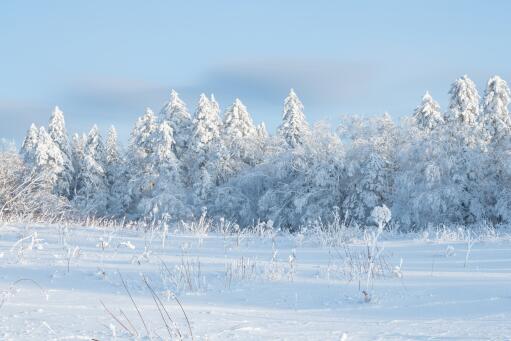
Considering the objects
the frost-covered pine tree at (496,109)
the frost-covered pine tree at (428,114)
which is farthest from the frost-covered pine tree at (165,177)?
the frost-covered pine tree at (496,109)

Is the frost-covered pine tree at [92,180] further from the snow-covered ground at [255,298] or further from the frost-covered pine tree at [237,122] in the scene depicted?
the snow-covered ground at [255,298]

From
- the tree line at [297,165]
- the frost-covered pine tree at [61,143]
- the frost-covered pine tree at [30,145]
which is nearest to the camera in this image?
the tree line at [297,165]

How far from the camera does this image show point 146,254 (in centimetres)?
644

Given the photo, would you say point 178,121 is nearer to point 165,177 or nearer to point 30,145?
point 165,177

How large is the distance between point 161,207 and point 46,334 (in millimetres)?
34902

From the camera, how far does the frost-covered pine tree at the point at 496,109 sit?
29.8m

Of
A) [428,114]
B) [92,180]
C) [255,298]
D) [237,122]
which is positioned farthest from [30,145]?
[255,298]

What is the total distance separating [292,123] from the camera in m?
39.7

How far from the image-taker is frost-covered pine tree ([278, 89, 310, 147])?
39.5m

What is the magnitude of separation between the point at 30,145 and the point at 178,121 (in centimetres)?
1140

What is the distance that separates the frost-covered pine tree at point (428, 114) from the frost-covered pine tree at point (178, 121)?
1675cm

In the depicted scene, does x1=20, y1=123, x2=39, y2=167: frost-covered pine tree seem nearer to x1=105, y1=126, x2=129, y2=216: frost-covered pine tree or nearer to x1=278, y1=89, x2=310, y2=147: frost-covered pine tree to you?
x1=105, y1=126, x2=129, y2=216: frost-covered pine tree

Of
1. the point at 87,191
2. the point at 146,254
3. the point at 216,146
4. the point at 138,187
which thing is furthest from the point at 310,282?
the point at 87,191

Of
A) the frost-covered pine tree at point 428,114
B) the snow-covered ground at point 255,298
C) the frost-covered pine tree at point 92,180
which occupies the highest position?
the frost-covered pine tree at point 428,114
